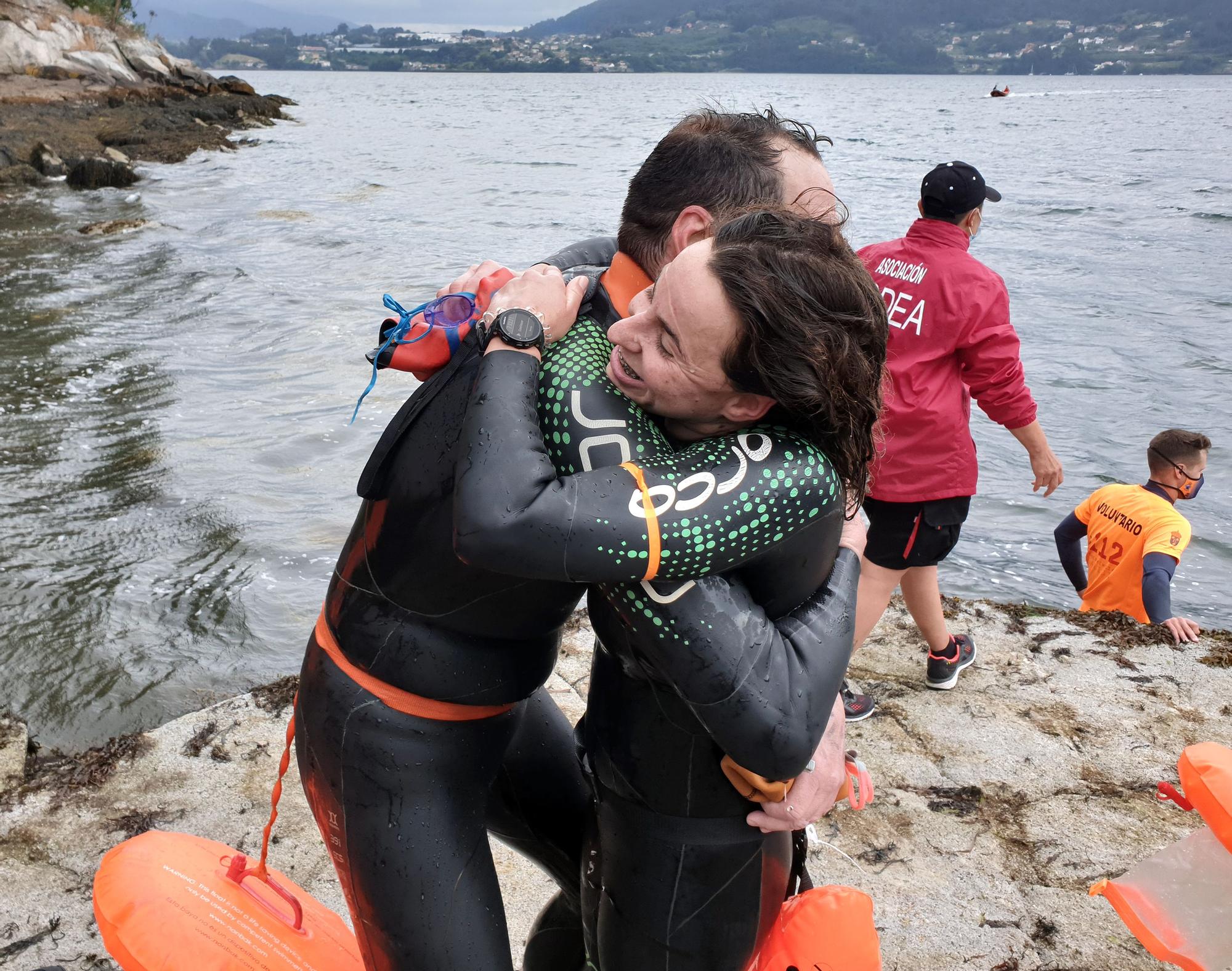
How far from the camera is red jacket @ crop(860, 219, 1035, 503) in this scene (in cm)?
468

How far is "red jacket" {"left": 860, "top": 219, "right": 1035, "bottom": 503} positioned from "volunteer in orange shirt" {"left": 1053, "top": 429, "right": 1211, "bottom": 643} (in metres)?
1.86

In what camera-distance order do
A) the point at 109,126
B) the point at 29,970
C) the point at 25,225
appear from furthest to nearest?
the point at 109,126 → the point at 25,225 → the point at 29,970

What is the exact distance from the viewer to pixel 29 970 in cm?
316

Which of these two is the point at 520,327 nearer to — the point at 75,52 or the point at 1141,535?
the point at 1141,535

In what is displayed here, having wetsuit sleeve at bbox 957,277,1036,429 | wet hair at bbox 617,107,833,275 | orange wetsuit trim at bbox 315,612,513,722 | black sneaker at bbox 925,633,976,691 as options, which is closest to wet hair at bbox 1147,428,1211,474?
wetsuit sleeve at bbox 957,277,1036,429

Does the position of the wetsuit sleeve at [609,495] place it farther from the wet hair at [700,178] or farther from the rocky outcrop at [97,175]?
the rocky outcrop at [97,175]

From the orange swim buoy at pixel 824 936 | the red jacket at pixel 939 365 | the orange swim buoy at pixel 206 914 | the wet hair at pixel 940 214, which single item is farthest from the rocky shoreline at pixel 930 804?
the wet hair at pixel 940 214

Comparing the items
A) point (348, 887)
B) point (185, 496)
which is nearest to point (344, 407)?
point (185, 496)

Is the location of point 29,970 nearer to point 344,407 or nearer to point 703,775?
point 703,775

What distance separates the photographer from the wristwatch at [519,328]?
1.89m

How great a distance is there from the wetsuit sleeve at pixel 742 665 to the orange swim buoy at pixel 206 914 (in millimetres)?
1024

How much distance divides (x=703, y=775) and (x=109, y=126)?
37.7 m

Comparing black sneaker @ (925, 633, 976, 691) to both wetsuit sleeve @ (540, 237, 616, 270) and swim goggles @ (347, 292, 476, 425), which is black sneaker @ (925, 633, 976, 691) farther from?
swim goggles @ (347, 292, 476, 425)

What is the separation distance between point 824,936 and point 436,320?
5.20 ft
